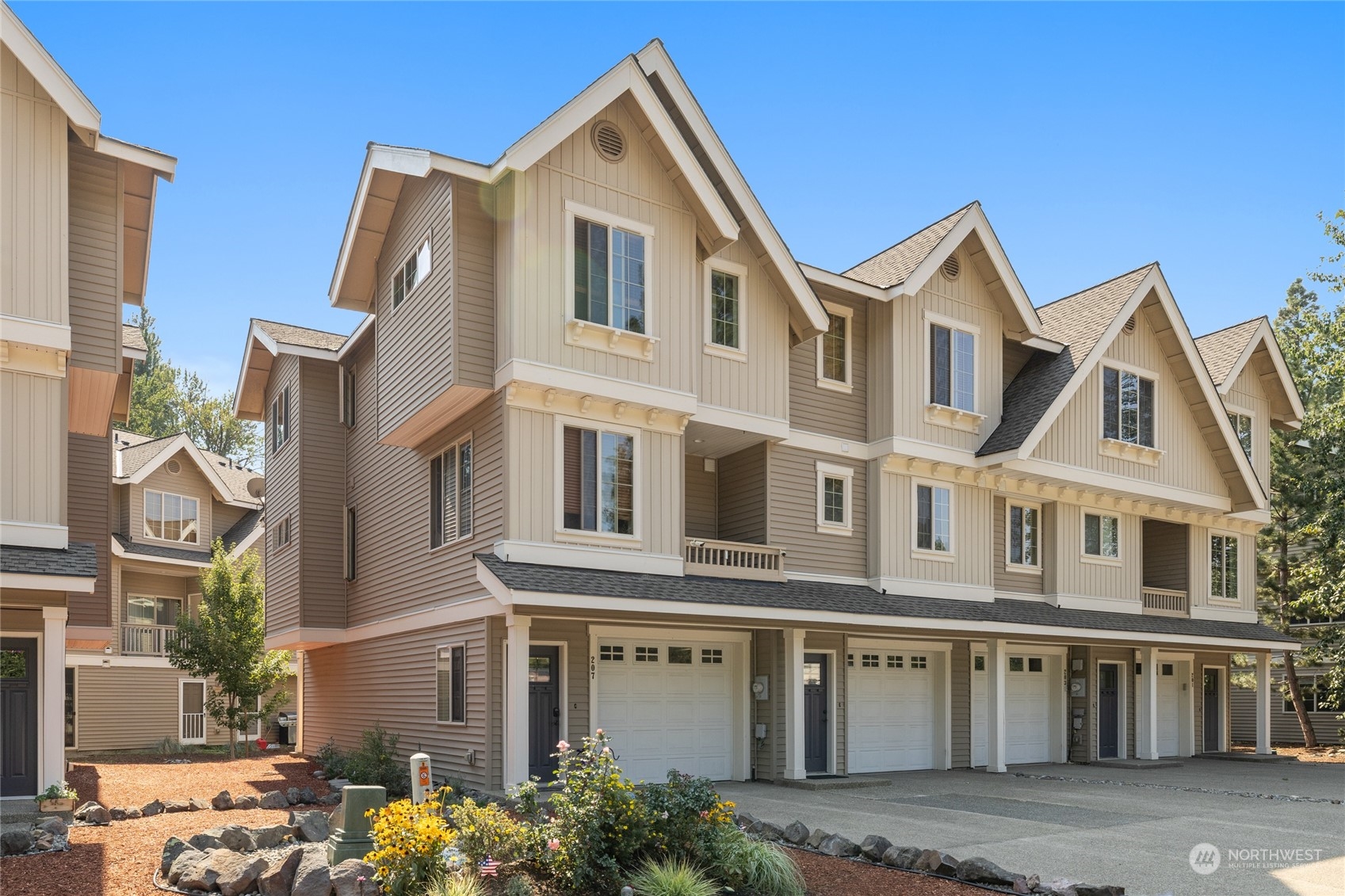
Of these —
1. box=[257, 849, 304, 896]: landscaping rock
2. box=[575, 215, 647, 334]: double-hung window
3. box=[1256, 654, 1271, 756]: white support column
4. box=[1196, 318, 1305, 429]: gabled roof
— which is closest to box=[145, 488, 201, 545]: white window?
box=[575, 215, 647, 334]: double-hung window

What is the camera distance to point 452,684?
17922 millimetres

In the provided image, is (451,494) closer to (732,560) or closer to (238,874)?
(732,560)

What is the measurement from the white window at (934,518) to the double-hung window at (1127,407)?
444 cm

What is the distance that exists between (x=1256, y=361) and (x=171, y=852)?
28.4m

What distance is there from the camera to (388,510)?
21625 mm

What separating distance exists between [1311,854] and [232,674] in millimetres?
21778

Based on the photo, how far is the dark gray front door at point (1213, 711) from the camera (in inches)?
1150

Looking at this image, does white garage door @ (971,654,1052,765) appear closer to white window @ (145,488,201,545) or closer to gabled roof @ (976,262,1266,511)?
gabled roof @ (976,262,1266,511)

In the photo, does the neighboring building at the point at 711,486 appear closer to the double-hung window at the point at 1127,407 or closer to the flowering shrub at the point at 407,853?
the double-hung window at the point at 1127,407

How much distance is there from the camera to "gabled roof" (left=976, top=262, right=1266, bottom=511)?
72.8ft

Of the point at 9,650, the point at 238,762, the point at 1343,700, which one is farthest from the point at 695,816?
the point at 1343,700

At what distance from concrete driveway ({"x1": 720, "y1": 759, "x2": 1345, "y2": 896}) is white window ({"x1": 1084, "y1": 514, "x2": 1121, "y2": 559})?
4962 mm

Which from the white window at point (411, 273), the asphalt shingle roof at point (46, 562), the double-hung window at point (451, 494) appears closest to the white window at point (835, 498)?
the double-hung window at point (451, 494)

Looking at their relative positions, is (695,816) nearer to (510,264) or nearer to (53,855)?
(53,855)
